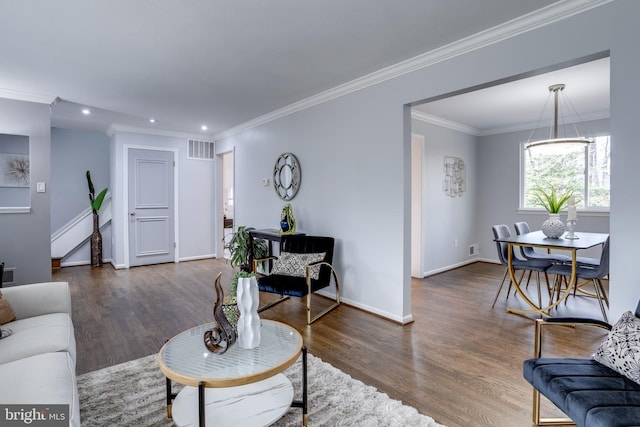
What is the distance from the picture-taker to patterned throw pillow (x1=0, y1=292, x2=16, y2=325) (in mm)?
2107

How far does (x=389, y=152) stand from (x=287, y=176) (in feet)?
6.07

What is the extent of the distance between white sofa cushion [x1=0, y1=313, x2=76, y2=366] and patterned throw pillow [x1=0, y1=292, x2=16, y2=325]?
27 mm

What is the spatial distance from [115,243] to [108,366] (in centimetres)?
428

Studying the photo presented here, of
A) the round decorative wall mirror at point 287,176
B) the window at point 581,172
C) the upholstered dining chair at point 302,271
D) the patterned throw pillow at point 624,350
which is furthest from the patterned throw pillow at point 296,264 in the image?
the window at point 581,172

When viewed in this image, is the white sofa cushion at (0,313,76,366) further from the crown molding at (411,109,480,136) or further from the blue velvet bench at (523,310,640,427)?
the crown molding at (411,109,480,136)

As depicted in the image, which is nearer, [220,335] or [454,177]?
[220,335]

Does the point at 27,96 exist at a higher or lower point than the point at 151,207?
higher

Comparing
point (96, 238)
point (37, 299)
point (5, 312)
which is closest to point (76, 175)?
point (96, 238)

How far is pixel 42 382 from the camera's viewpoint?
4.80 ft

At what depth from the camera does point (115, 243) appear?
6.08 meters

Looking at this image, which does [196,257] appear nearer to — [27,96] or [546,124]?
[27,96]

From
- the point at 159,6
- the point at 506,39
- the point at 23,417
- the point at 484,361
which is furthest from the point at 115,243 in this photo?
the point at 506,39

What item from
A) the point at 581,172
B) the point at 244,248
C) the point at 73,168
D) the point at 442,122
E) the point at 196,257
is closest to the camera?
the point at 244,248

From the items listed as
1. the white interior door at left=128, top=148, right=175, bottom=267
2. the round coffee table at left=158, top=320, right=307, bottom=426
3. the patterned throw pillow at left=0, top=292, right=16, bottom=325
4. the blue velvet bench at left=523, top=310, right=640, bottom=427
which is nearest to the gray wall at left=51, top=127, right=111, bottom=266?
the white interior door at left=128, top=148, right=175, bottom=267
